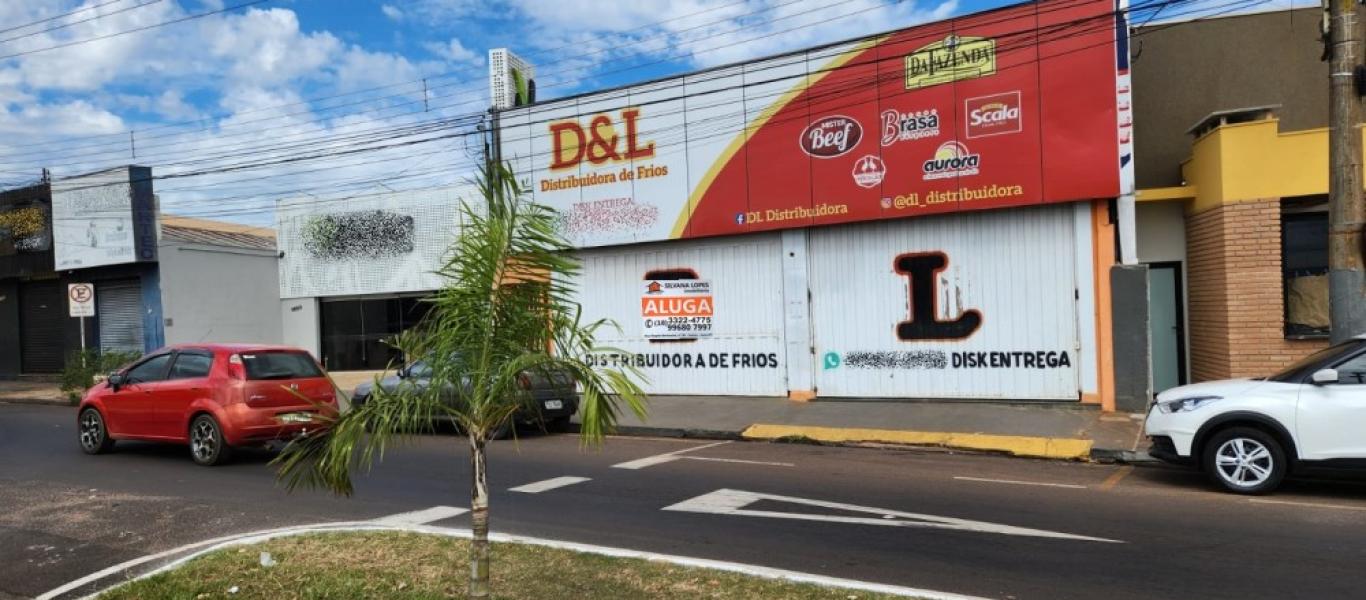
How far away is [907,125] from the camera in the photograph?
47.4ft

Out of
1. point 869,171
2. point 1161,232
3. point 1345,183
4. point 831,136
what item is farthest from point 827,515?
point 1161,232

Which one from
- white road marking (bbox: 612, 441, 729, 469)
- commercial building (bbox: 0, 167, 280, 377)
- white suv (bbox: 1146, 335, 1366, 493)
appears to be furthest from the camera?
commercial building (bbox: 0, 167, 280, 377)

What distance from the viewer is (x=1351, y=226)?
357 inches

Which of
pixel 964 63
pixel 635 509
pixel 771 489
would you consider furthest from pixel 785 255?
pixel 635 509

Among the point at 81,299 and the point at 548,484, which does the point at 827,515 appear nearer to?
the point at 548,484

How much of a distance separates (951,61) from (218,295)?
22.3 meters

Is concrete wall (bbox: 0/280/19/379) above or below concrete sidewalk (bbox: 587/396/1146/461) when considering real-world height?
above

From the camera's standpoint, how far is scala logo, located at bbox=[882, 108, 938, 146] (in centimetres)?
1425

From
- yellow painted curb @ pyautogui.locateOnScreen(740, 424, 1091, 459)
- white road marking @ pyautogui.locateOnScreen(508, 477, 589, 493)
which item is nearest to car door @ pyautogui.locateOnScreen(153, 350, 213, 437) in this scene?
white road marking @ pyautogui.locateOnScreen(508, 477, 589, 493)

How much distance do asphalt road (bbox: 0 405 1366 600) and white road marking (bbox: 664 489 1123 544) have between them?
0.03 metres

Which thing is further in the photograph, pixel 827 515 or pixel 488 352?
pixel 827 515

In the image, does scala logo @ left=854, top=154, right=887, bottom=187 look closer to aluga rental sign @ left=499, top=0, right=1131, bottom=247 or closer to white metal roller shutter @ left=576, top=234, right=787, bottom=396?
aluga rental sign @ left=499, top=0, right=1131, bottom=247

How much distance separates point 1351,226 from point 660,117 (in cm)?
1102

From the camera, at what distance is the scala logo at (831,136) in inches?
587
